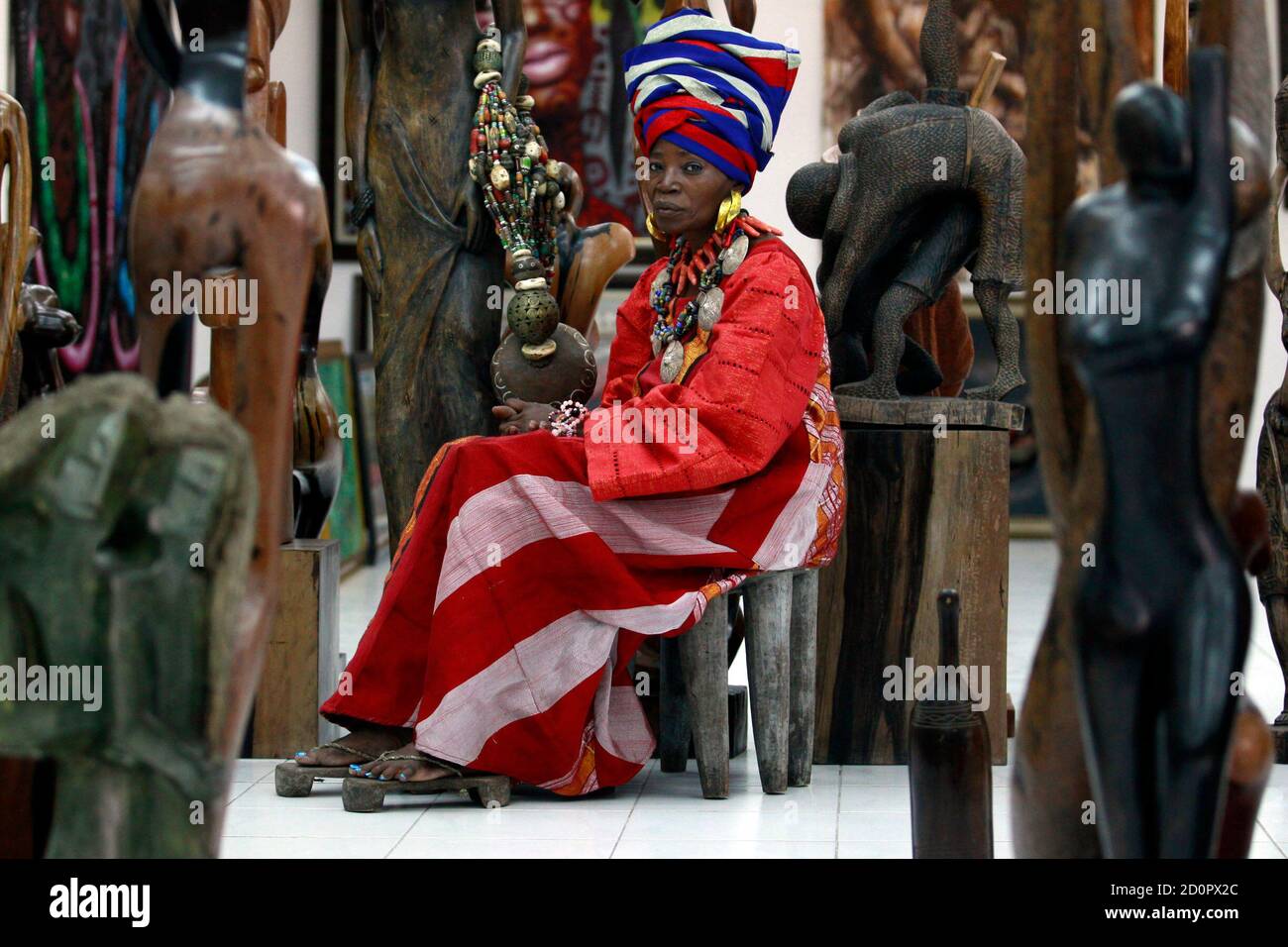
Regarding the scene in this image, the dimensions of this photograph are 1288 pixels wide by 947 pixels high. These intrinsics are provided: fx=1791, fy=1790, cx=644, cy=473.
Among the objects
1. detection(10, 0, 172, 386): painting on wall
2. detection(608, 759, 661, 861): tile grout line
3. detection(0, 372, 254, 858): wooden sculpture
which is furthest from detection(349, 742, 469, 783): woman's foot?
detection(10, 0, 172, 386): painting on wall

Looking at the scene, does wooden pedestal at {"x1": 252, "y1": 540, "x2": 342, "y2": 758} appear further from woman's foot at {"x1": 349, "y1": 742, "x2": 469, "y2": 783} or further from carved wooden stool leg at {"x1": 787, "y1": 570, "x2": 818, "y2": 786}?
carved wooden stool leg at {"x1": 787, "y1": 570, "x2": 818, "y2": 786}

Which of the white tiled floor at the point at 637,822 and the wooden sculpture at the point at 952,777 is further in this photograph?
the white tiled floor at the point at 637,822

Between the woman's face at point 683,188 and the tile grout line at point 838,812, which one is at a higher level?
the woman's face at point 683,188

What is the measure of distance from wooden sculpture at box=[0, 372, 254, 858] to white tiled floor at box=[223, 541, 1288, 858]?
1.83 m

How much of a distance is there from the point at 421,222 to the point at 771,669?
65.0 inches

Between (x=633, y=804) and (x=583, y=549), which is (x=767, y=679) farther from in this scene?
(x=583, y=549)

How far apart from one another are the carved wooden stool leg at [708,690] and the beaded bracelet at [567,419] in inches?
21.1

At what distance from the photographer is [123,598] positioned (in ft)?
5.57

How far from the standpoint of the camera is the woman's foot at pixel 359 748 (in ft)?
13.7

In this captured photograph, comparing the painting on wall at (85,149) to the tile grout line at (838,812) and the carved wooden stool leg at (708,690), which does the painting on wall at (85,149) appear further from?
the tile grout line at (838,812)

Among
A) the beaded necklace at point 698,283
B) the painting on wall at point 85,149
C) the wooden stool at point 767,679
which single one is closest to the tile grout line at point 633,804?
the wooden stool at point 767,679

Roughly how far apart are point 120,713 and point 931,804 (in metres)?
1.39

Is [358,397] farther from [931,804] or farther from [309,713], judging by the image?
[931,804]

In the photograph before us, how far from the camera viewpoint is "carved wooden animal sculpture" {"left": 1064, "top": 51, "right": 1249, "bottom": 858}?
180 cm
